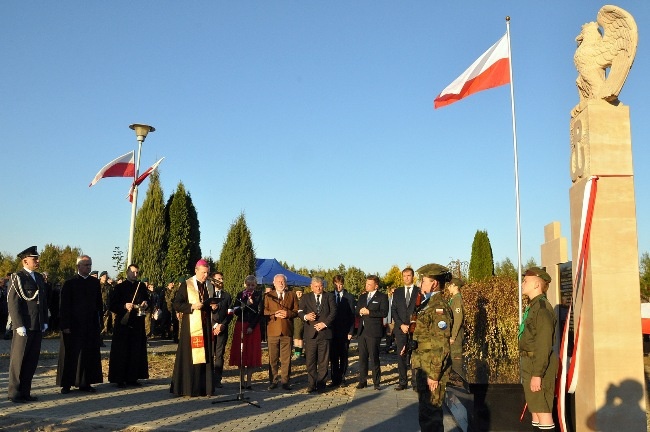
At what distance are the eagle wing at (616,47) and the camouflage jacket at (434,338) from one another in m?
3.04

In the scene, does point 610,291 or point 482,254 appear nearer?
point 610,291

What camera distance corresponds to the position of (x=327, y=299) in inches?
443

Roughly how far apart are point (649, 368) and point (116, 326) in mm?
11410

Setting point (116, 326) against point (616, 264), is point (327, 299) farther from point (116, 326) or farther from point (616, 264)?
point (616, 264)

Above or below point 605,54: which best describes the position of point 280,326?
below

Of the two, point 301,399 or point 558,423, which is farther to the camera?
point 301,399

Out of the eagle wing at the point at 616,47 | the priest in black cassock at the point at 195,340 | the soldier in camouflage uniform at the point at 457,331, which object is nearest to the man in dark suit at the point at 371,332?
the soldier in camouflage uniform at the point at 457,331

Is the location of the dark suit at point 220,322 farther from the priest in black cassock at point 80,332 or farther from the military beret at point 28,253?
the military beret at point 28,253

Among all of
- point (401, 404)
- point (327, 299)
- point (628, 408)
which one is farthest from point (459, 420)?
point (327, 299)

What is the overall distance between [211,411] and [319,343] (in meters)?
2.74

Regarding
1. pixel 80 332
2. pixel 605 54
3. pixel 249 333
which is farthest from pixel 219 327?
pixel 605 54

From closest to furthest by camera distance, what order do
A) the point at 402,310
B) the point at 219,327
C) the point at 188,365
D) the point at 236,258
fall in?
the point at 188,365
the point at 219,327
the point at 402,310
the point at 236,258

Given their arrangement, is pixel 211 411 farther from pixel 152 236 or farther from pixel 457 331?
pixel 152 236

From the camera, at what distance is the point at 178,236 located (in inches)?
989
